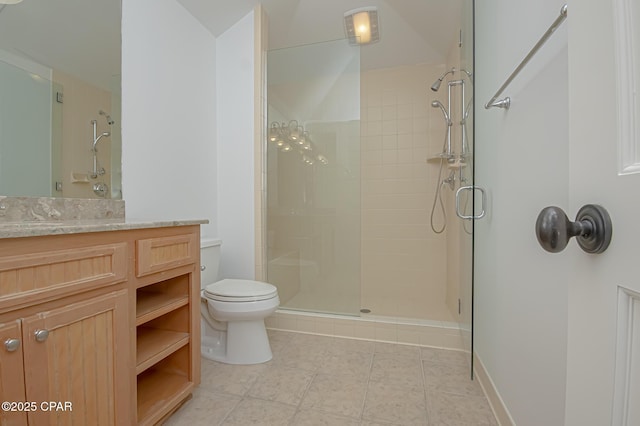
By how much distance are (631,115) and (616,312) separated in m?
0.23

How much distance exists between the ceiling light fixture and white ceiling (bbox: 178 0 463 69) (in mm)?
92

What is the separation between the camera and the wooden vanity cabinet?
76 cm

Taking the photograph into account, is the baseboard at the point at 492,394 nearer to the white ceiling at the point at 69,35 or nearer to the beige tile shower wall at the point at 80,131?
the beige tile shower wall at the point at 80,131

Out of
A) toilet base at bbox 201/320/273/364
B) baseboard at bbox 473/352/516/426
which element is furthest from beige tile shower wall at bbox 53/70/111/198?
baseboard at bbox 473/352/516/426

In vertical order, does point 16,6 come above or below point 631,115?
above

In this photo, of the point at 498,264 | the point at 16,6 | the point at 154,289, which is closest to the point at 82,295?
the point at 154,289

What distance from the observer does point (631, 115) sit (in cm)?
33

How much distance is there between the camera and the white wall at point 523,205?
85 centimetres

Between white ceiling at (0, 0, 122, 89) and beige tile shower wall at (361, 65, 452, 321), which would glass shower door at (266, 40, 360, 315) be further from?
white ceiling at (0, 0, 122, 89)

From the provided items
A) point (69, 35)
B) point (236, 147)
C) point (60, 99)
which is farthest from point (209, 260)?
point (69, 35)

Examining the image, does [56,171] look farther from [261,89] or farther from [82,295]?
[261,89]

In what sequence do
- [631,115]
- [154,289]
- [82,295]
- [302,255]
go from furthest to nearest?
1. [302,255]
2. [154,289]
3. [82,295]
4. [631,115]

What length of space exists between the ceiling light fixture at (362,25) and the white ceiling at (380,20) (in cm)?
9

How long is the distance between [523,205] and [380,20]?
2.11m
